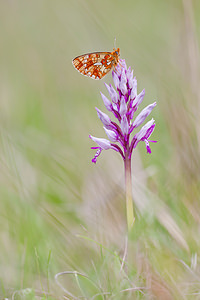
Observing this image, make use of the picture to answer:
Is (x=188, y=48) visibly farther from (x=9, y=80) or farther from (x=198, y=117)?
(x=9, y=80)

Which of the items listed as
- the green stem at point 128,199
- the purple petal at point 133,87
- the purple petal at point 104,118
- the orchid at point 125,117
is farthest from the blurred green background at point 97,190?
the purple petal at point 133,87

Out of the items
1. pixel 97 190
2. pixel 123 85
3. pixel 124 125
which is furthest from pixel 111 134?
pixel 97 190

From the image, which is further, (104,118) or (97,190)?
(97,190)

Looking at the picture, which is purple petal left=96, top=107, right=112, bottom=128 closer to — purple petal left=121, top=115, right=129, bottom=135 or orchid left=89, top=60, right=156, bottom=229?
orchid left=89, top=60, right=156, bottom=229

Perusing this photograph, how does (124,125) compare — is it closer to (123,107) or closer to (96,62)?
(123,107)

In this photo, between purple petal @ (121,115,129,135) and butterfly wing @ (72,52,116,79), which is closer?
purple petal @ (121,115,129,135)

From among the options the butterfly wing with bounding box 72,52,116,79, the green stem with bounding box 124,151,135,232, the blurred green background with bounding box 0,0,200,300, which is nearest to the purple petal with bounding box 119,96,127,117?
the green stem with bounding box 124,151,135,232

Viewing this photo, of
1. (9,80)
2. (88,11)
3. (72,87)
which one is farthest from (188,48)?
(9,80)

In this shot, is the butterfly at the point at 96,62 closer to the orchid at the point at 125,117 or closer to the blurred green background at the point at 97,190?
the orchid at the point at 125,117
